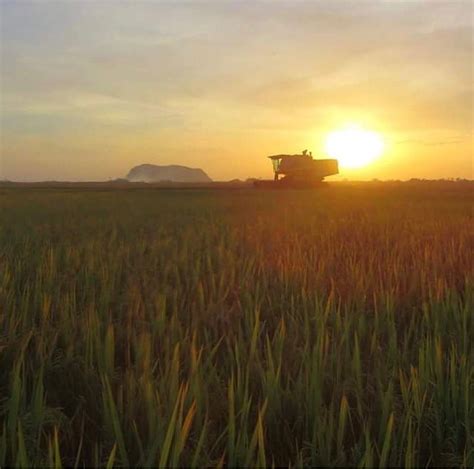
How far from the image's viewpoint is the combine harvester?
31.2 meters

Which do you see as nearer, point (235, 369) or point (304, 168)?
point (235, 369)

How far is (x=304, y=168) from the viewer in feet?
104

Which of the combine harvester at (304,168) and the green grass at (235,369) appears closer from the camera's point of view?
the green grass at (235,369)

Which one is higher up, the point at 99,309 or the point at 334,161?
the point at 334,161

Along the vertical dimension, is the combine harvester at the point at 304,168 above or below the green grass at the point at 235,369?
above

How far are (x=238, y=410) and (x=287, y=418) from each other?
17 centimetres

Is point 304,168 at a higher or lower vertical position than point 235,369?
higher

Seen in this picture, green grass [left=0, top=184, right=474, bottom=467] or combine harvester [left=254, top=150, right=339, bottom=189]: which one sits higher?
combine harvester [left=254, top=150, right=339, bottom=189]

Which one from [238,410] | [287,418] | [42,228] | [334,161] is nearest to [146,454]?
[238,410]

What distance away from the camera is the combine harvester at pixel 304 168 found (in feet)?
102

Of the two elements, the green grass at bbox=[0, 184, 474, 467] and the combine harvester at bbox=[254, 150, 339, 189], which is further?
the combine harvester at bbox=[254, 150, 339, 189]

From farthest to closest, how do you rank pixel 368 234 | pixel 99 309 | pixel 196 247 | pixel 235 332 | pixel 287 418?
pixel 368 234, pixel 196 247, pixel 99 309, pixel 235 332, pixel 287 418

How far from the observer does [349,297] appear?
3158mm

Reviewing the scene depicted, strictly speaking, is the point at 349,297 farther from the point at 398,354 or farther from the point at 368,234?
the point at 368,234
